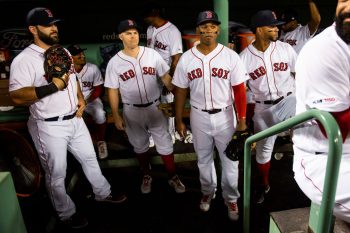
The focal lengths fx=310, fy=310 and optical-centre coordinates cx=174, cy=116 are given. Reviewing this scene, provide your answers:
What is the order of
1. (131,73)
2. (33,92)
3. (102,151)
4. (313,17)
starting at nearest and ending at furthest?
(33,92) < (131,73) < (102,151) < (313,17)

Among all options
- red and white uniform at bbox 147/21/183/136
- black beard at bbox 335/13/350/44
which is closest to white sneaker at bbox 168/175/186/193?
red and white uniform at bbox 147/21/183/136

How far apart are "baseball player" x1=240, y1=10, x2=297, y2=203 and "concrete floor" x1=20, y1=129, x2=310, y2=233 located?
44cm

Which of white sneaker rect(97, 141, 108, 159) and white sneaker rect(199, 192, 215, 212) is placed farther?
white sneaker rect(97, 141, 108, 159)

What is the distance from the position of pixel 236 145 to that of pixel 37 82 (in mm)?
2111

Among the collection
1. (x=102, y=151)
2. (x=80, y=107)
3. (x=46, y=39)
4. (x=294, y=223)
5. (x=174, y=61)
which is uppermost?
(x=46, y=39)

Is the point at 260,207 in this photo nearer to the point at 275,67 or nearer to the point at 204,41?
the point at 275,67

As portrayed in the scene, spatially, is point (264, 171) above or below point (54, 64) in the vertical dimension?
below

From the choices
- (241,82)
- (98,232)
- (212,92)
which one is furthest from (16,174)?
(241,82)

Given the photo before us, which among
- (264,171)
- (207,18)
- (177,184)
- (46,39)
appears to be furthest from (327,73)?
(177,184)

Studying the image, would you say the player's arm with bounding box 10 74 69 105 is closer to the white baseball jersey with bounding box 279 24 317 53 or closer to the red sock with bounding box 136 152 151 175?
the red sock with bounding box 136 152 151 175

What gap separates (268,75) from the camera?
141 inches

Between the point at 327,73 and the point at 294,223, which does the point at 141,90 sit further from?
the point at 327,73

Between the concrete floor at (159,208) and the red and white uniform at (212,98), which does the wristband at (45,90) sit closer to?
the red and white uniform at (212,98)

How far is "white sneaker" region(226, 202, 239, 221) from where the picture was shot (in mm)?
3459
